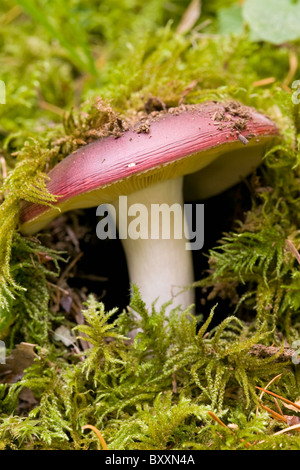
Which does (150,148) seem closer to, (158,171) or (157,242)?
(158,171)

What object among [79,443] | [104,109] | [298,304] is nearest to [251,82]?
[104,109]

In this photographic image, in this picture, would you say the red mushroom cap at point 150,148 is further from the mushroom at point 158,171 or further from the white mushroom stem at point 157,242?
the white mushroom stem at point 157,242

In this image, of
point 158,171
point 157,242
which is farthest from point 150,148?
point 157,242

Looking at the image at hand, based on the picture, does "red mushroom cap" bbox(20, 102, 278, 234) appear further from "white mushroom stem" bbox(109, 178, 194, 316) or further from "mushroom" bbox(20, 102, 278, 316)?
"white mushroom stem" bbox(109, 178, 194, 316)

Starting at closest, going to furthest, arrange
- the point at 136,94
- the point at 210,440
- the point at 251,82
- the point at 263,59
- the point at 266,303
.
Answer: the point at 210,440
the point at 266,303
the point at 136,94
the point at 251,82
the point at 263,59

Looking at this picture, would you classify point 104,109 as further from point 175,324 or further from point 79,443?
point 79,443

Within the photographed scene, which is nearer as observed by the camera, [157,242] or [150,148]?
[150,148]

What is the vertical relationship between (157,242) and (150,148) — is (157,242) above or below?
below
